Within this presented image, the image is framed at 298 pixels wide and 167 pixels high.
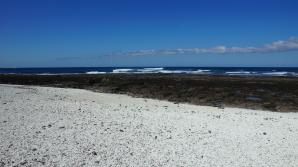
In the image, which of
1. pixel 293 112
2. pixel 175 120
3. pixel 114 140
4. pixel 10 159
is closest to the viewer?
pixel 10 159

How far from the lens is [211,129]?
1252 cm

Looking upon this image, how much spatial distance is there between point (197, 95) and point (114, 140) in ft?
56.3

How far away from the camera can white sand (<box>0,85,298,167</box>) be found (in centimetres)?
844

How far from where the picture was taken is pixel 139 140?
10.3 meters

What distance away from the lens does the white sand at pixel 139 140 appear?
8438 mm

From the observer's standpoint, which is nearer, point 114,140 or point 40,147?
point 40,147

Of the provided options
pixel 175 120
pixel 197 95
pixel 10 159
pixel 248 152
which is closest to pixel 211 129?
pixel 175 120

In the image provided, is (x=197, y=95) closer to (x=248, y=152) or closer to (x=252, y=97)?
(x=252, y=97)

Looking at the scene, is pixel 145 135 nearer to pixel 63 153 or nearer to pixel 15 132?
pixel 63 153

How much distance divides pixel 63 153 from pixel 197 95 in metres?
18.9

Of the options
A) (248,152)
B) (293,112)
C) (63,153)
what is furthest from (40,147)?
(293,112)

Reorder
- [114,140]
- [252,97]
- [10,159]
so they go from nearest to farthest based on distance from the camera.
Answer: [10,159] < [114,140] < [252,97]

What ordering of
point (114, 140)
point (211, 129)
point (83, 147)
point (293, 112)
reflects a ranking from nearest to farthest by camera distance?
point (83, 147) < point (114, 140) < point (211, 129) < point (293, 112)

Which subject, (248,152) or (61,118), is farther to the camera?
(61,118)
